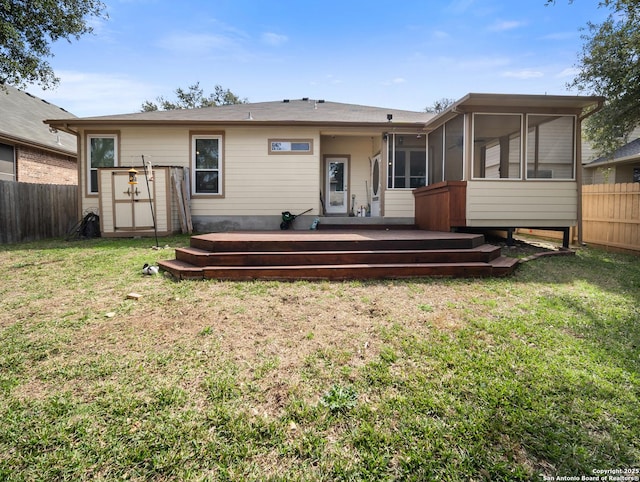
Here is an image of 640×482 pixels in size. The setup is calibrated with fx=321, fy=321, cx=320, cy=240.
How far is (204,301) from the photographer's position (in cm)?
358

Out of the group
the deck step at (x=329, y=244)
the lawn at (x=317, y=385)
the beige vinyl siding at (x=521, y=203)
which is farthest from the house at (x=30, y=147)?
the beige vinyl siding at (x=521, y=203)

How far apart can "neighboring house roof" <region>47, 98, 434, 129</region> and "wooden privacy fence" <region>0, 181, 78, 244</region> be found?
6.67 ft

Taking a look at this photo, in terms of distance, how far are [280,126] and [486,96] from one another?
17.0 feet

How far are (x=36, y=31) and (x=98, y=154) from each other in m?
3.02

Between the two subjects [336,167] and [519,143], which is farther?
[336,167]

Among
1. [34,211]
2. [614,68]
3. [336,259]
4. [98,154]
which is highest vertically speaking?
[614,68]

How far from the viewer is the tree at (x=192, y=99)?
2728 cm

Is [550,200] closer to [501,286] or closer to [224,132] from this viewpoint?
[501,286]

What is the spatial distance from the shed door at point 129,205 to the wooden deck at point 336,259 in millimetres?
3902

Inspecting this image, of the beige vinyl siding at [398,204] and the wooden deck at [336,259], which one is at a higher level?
the beige vinyl siding at [398,204]

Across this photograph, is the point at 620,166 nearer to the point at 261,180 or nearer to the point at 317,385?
the point at 261,180

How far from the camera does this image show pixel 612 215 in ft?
24.1

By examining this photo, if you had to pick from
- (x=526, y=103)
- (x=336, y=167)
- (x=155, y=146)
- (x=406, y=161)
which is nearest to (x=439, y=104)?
(x=336, y=167)

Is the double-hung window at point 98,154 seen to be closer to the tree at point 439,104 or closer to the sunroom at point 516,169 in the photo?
the sunroom at point 516,169
